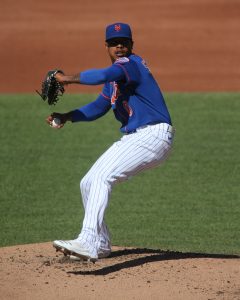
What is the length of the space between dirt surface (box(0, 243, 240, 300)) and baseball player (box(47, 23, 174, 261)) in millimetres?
212

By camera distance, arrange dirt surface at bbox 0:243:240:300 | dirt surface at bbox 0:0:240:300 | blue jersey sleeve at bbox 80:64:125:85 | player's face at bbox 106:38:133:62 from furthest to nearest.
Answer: dirt surface at bbox 0:0:240:300 → player's face at bbox 106:38:133:62 → blue jersey sleeve at bbox 80:64:125:85 → dirt surface at bbox 0:243:240:300

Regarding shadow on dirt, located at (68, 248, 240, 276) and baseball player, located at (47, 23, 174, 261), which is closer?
baseball player, located at (47, 23, 174, 261)

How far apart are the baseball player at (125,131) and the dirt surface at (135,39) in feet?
32.7

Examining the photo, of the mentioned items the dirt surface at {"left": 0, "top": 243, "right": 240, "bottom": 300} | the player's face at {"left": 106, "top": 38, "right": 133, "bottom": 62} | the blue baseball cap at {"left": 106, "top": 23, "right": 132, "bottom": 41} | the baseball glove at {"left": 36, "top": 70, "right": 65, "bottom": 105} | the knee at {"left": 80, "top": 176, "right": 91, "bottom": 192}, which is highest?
the blue baseball cap at {"left": 106, "top": 23, "right": 132, "bottom": 41}

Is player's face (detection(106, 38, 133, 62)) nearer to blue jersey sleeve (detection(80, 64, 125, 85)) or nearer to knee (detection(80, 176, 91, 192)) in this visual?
blue jersey sleeve (detection(80, 64, 125, 85))

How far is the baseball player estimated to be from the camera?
723 centimetres

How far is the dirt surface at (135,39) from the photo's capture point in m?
18.3

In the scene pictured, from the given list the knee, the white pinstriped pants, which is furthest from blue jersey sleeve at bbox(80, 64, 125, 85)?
the knee

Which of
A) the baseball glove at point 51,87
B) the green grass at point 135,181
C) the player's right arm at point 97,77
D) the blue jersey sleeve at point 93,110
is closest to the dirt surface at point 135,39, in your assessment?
the green grass at point 135,181

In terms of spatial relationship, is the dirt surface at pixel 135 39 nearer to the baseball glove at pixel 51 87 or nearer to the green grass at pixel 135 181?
the green grass at pixel 135 181

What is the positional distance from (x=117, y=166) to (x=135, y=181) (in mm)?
4746

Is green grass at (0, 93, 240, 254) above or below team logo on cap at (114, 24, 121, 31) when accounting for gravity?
below

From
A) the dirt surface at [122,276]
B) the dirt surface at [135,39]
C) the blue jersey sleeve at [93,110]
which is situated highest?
the dirt surface at [135,39]

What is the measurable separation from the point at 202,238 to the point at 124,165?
240 centimetres
